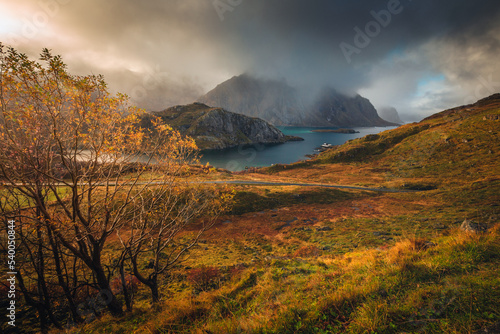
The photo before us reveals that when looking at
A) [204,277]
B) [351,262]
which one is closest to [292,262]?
[351,262]

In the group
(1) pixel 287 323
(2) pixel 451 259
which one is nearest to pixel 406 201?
(2) pixel 451 259

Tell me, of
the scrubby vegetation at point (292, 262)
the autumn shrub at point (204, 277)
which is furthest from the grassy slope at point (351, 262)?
the autumn shrub at point (204, 277)

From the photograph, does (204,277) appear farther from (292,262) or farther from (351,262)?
(351,262)

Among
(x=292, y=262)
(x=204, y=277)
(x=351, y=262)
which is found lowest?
(x=204, y=277)

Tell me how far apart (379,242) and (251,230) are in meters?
15.6

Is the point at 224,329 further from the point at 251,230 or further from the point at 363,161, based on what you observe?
the point at 363,161

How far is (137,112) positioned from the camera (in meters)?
9.03

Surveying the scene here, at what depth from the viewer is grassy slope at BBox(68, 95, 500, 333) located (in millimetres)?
4996

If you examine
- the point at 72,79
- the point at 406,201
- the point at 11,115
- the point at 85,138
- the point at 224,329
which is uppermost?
the point at 72,79

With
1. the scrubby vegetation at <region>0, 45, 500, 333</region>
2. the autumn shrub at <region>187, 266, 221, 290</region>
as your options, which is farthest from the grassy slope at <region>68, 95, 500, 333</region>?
the autumn shrub at <region>187, 266, 221, 290</region>

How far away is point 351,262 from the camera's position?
432 inches

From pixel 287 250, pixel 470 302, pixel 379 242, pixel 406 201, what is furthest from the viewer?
pixel 406 201

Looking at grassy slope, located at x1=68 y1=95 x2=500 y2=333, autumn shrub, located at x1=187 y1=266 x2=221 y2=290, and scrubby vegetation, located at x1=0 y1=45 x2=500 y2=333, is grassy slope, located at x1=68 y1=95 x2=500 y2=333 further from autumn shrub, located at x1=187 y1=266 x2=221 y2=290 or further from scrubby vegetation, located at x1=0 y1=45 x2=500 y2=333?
→ autumn shrub, located at x1=187 y1=266 x2=221 y2=290

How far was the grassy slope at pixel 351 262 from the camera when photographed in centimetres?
500
